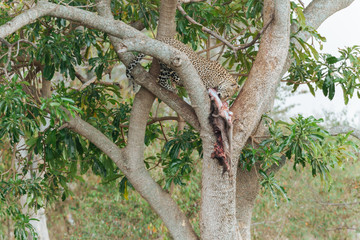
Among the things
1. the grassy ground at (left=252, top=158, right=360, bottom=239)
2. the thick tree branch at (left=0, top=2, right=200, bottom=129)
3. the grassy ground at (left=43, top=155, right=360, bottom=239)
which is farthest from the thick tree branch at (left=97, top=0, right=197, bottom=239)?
the grassy ground at (left=252, top=158, right=360, bottom=239)

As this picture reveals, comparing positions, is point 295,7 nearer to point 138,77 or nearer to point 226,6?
point 226,6

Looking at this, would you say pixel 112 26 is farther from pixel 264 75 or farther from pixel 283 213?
pixel 283 213

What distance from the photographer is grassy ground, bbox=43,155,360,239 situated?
7.43m

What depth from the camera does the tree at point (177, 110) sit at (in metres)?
2.85

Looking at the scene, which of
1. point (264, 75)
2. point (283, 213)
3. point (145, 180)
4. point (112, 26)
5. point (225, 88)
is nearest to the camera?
point (112, 26)

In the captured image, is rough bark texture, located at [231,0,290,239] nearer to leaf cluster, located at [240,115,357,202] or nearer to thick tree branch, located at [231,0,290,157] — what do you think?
thick tree branch, located at [231,0,290,157]

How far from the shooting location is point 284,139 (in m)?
3.07

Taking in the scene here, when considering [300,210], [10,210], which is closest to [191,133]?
[10,210]

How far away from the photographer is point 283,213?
25.5 ft

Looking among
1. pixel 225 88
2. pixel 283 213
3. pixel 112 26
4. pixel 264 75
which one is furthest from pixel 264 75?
pixel 283 213

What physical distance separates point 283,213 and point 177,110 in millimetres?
5108

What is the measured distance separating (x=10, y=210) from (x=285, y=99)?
22.2 ft

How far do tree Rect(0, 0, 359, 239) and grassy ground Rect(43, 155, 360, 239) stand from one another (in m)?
3.68

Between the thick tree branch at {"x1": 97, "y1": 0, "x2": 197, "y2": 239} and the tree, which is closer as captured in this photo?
the tree
